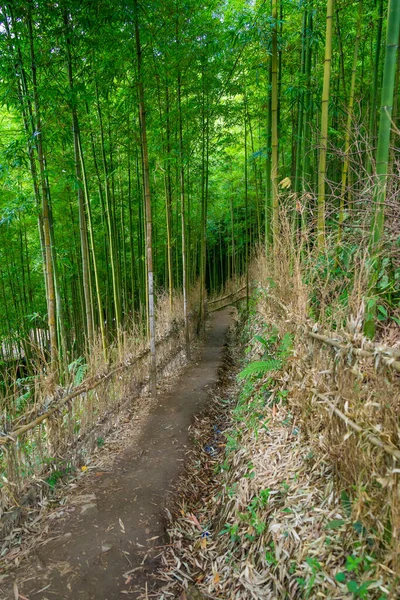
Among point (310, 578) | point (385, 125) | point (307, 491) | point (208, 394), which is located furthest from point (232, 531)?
point (208, 394)

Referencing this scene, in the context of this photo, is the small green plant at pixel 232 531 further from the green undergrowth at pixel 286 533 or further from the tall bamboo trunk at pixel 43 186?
the tall bamboo trunk at pixel 43 186

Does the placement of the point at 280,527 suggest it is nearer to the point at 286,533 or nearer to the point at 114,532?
the point at 286,533

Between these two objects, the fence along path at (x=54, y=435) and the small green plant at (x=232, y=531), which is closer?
the small green plant at (x=232, y=531)

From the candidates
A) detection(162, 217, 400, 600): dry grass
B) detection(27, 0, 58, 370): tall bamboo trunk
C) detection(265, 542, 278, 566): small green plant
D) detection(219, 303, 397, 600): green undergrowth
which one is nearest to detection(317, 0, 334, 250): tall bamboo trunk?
detection(162, 217, 400, 600): dry grass

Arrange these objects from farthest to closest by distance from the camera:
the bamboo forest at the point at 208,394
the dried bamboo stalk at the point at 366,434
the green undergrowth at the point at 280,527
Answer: the bamboo forest at the point at 208,394 < the green undergrowth at the point at 280,527 < the dried bamboo stalk at the point at 366,434

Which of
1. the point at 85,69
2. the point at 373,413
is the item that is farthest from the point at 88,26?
the point at 373,413

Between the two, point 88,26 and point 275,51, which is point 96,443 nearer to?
point 88,26

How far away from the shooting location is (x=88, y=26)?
2.83 meters

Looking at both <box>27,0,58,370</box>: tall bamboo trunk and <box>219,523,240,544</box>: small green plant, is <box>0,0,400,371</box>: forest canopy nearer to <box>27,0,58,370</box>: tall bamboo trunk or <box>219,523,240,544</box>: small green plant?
<box>27,0,58,370</box>: tall bamboo trunk

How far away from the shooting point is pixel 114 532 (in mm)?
2129

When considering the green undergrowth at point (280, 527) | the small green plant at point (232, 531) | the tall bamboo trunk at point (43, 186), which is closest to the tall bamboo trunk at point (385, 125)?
the green undergrowth at point (280, 527)

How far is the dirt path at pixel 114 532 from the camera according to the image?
5.82 ft

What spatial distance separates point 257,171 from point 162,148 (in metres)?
4.62

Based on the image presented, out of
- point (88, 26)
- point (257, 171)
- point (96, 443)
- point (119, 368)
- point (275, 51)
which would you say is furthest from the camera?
point (257, 171)
